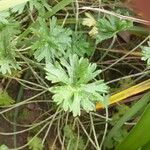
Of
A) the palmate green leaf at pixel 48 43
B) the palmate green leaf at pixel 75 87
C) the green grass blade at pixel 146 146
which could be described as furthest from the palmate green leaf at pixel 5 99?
the green grass blade at pixel 146 146

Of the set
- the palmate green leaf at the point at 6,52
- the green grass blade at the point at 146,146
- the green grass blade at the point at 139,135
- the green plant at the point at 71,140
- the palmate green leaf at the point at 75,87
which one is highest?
the palmate green leaf at the point at 6,52

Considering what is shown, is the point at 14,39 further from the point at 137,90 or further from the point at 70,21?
the point at 137,90

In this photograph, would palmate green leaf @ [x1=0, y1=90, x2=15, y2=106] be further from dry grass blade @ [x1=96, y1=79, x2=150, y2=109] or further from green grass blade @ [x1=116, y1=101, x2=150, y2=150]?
green grass blade @ [x1=116, y1=101, x2=150, y2=150]

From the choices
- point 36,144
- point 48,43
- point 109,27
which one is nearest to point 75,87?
point 48,43

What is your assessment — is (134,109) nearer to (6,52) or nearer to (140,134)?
(140,134)

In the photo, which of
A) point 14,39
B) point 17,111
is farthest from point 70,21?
point 17,111

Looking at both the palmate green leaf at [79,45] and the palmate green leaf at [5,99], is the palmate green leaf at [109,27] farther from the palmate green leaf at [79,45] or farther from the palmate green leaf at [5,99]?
the palmate green leaf at [5,99]

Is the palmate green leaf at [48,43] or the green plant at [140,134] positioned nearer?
the green plant at [140,134]
